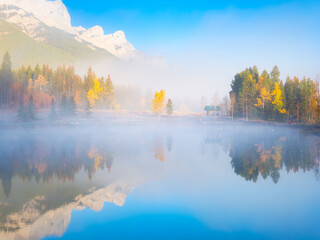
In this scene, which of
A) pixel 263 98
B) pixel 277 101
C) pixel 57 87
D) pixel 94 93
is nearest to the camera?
pixel 277 101

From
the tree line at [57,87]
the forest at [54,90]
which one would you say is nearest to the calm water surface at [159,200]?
the forest at [54,90]

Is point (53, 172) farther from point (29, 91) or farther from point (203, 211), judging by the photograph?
point (29, 91)

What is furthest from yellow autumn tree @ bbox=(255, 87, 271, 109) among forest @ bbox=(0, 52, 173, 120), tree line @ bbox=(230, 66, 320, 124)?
forest @ bbox=(0, 52, 173, 120)

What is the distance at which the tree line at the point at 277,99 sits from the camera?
2810 inches

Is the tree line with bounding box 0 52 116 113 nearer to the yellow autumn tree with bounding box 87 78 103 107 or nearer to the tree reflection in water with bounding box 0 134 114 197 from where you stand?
the yellow autumn tree with bounding box 87 78 103 107

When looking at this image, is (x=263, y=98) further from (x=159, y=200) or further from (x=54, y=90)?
(x=54, y=90)

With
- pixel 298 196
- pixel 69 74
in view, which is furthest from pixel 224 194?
pixel 69 74

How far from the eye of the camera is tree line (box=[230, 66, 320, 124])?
71375 mm

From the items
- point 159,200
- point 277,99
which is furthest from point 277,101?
point 159,200

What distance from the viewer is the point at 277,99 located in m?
73.2

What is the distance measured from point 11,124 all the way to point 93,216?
61710 millimetres

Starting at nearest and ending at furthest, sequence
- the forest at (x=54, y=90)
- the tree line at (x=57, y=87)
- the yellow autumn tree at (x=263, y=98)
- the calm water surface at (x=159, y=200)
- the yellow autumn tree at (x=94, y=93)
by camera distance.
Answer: the calm water surface at (x=159, y=200), the yellow autumn tree at (x=263, y=98), the forest at (x=54, y=90), the tree line at (x=57, y=87), the yellow autumn tree at (x=94, y=93)

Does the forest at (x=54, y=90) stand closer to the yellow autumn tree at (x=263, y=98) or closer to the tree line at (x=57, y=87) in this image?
the tree line at (x=57, y=87)

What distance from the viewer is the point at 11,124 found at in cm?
6212
